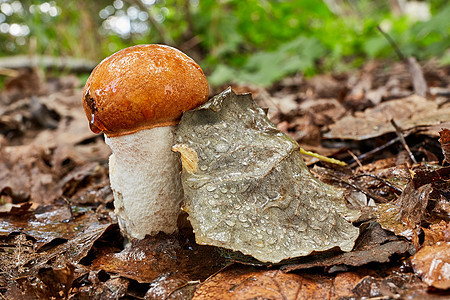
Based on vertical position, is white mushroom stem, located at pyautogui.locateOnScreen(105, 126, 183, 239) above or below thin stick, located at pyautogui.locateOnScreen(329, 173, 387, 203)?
above

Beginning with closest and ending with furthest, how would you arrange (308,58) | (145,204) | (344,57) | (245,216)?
1. (245,216)
2. (145,204)
3. (308,58)
4. (344,57)

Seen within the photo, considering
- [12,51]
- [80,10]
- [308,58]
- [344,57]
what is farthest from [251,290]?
[12,51]

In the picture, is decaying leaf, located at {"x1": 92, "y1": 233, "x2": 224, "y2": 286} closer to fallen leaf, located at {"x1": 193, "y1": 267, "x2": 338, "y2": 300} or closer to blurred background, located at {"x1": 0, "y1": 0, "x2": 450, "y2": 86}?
fallen leaf, located at {"x1": 193, "y1": 267, "x2": 338, "y2": 300}

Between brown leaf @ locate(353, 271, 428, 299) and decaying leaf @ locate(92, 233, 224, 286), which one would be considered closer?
brown leaf @ locate(353, 271, 428, 299)

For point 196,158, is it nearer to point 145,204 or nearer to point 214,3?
point 145,204

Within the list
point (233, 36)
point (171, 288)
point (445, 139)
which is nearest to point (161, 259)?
point (171, 288)

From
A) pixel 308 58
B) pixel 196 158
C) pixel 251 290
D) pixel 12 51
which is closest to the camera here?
pixel 251 290

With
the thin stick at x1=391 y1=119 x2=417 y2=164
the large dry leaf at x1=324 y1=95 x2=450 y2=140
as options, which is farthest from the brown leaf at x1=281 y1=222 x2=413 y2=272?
the large dry leaf at x1=324 y1=95 x2=450 y2=140

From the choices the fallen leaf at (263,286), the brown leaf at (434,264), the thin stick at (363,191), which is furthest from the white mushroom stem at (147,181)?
the brown leaf at (434,264)
